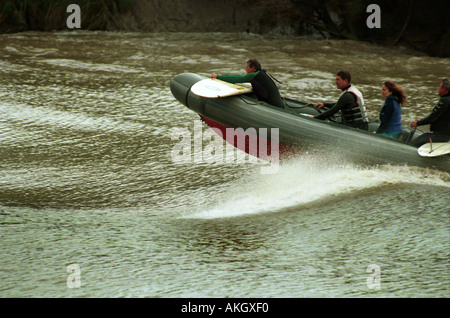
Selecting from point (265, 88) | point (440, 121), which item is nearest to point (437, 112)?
point (440, 121)

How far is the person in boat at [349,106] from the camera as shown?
5543mm

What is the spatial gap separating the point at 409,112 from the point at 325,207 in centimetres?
372

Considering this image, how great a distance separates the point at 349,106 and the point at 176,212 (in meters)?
1.90

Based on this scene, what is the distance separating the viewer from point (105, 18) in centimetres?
1406

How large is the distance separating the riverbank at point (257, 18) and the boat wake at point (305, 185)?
28.2ft

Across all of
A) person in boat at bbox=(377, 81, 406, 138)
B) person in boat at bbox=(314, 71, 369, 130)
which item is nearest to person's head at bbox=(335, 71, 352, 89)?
person in boat at bbox=(314, 71, 369, 130)

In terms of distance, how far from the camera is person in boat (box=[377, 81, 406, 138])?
5375mm

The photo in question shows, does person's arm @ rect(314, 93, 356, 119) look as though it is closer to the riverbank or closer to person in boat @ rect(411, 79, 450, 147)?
person in boat @ rect(411, 79, 450, 147)

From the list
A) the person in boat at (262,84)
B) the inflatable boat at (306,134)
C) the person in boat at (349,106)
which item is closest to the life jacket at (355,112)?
the person in boat at (349,106)

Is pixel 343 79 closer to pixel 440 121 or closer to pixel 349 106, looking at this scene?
pixel 349 106

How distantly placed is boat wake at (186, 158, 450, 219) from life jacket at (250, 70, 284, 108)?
682 mm

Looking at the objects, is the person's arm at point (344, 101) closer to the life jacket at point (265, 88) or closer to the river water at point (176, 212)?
the river water at point (176, 212)

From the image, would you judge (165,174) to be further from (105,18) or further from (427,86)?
(105,18)

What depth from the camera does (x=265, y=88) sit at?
597 cm
